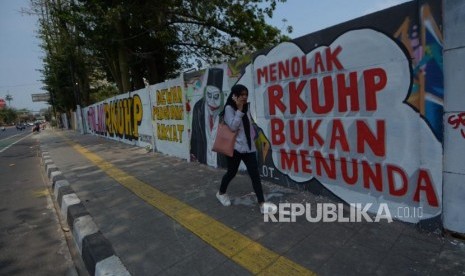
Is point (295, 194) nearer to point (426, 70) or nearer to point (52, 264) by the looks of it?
point (426, 70)

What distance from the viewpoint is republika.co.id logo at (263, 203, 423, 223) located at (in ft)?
10.8

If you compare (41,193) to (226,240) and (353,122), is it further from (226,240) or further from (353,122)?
(353,122)

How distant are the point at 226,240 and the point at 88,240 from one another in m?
1.49

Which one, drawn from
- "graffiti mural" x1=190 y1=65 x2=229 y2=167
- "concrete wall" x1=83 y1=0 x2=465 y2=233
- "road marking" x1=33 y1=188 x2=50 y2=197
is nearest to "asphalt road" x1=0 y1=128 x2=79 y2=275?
"road marking" x1=33 y1=188 x2=50 y2=197

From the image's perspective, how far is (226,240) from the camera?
10.2 feet

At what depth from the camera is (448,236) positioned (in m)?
2.83

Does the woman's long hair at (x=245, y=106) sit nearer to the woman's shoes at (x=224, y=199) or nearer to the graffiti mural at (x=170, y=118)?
the woman's shoes at (x=224, y=199)

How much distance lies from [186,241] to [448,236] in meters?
2.45

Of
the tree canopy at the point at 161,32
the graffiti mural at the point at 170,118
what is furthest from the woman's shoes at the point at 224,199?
the tree canopy at the point at 161,32

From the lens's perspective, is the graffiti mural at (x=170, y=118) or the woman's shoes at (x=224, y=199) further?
the graffiti mural at (x=170, y=118)

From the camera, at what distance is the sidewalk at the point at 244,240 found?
256 cm

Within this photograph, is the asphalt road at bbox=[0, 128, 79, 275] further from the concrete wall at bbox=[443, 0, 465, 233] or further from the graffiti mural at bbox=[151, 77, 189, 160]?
the concrete wall at bbox=[443, 0, 465, 233]

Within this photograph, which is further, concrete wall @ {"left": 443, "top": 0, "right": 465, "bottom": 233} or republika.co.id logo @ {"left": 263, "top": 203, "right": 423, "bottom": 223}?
republika.co.id logo @ {"left": 263, "top": 203, "right": 423, "bottom": 223}

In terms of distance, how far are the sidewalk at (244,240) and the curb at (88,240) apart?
8cm
